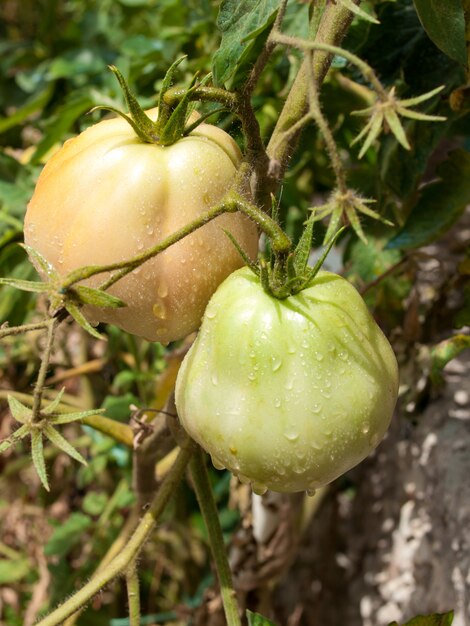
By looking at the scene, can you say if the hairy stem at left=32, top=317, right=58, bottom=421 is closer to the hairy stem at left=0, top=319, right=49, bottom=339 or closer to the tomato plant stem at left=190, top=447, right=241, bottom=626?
the hairy stem at left=0, top=319, right=49, bottom=339

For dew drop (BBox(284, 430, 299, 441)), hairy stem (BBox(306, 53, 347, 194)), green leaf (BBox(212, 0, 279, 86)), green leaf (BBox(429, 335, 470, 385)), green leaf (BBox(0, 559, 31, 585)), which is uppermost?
green leaf (BBox(212, 0, 279, 86))

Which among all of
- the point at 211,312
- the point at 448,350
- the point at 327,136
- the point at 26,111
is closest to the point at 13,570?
the point at 26,111

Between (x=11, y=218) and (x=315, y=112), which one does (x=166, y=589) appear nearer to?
(x=11, y=218)

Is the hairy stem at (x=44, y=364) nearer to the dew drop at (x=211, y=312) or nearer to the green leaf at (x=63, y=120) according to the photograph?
the dew drop at (x=211, y=312)

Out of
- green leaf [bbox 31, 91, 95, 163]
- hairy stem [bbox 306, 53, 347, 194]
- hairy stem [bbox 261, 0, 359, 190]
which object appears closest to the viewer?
hairy stem [bbox 306, 53, 347, 194]

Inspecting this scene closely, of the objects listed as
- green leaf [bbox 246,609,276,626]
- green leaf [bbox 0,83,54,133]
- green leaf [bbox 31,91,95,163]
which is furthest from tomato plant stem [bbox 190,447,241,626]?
green leaf [bbox 0,83,54,133]

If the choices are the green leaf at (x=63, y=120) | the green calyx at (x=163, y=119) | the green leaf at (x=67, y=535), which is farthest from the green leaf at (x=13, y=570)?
the green calyx at (x=163, y=119)

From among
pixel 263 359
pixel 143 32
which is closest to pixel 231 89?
pixel 263 359
